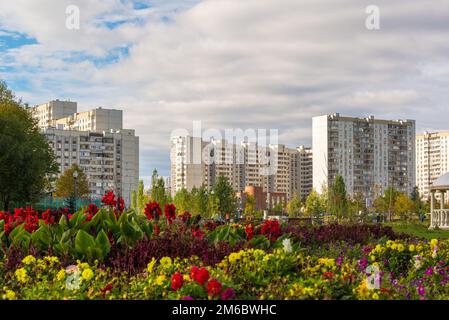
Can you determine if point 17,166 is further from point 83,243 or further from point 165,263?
point 165,263

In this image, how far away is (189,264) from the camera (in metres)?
7.45

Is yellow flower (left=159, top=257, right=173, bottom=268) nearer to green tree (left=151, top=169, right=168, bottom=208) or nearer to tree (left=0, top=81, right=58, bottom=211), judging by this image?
tree (left=0, top=81, right=58, bottom=211)

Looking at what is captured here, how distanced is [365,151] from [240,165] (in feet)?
141

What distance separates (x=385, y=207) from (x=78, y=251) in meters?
69.5

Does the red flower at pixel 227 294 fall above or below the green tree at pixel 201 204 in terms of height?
above

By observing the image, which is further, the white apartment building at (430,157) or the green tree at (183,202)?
the white apartment building at (430,157)

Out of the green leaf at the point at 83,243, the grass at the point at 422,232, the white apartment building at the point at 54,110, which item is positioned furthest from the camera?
the white apartment building at the point at 54,110

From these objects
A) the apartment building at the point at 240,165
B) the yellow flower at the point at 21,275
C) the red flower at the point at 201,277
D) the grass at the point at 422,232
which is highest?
the apartment building at the point at 240,165

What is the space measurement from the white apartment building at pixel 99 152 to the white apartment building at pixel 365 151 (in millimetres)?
35786

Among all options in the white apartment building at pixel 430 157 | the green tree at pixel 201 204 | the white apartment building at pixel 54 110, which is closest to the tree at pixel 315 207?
the green tree at pixel 201 204

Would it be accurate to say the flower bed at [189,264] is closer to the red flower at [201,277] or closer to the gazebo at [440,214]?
the red flower at [201,277]

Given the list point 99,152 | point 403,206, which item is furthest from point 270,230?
point 99,152

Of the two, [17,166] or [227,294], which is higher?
[17,166]

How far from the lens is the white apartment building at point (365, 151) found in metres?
124
